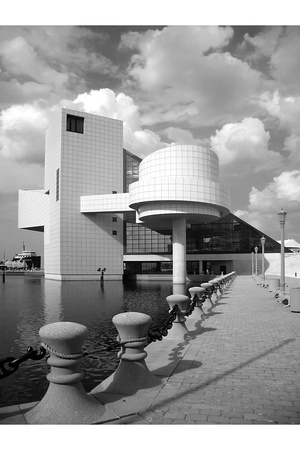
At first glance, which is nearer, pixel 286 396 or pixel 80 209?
pixel 286 396

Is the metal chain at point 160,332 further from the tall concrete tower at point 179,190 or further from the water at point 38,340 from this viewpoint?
the tall concrete tower at point 179,190

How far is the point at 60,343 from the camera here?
18.1 feet

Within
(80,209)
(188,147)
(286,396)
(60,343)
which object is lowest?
(286,396)

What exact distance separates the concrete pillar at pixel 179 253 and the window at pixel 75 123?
1153 inches

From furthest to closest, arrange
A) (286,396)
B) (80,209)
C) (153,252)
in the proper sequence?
1. (153,252)
2. (80,209)
3. (286,396)

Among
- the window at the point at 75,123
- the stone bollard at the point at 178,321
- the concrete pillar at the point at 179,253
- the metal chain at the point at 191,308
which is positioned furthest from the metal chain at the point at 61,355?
the window at the point at 75,123

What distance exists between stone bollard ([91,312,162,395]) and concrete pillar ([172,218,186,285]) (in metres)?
55.7

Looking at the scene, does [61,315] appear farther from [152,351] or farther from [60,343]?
[60,343]

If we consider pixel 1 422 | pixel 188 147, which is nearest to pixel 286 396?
pixel 1 422

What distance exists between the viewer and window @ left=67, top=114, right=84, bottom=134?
248 ft

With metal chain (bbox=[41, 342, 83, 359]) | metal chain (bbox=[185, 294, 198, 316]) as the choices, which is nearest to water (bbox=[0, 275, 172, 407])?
metal chain (bbox=[41, 342, 83, 359])

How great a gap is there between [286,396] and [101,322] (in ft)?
47.4

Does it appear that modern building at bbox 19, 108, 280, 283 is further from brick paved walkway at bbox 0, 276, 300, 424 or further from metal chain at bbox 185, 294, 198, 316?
brick paved walkway at bbox 0, 276, 300, 424

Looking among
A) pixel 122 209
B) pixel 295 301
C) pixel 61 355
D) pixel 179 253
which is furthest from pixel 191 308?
pixel 122 209
